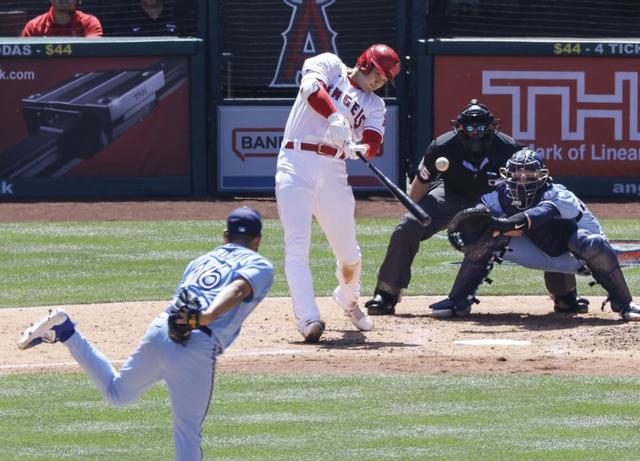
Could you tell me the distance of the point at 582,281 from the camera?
11695 mm

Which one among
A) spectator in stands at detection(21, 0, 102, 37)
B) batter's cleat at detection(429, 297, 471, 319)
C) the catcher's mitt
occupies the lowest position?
batter's cleat at detection(429, 297, 471, 319)

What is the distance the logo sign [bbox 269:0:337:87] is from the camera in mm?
15766

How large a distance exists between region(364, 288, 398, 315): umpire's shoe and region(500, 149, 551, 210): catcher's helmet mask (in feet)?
3.75

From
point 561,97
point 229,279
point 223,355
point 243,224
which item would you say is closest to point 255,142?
point 561,97

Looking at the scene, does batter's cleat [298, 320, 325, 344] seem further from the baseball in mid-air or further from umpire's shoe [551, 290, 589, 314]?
umpire's shoe [551, 290, 589, 314]

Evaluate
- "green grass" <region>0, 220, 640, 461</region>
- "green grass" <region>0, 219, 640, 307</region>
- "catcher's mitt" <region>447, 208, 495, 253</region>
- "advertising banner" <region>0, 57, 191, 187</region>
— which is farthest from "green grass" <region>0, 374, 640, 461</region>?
"advertising banner" <region>0, 57, 191, 187</region>

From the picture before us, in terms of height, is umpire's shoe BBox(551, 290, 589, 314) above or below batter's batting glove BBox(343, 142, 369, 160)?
below

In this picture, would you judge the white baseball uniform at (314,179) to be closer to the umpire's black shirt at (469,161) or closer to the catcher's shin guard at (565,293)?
the umpire's black shirt at (469,161)

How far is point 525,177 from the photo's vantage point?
9.41 meters

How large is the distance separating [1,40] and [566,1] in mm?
6342

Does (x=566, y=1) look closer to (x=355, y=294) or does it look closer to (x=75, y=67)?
(x=75, y=67)

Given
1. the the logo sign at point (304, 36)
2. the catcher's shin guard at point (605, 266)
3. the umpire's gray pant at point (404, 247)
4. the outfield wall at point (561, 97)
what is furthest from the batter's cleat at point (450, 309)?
the the logo sign at point (304, 36)

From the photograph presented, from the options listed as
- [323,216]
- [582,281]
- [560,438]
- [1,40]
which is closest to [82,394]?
[323,216]

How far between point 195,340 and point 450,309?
463 cm
